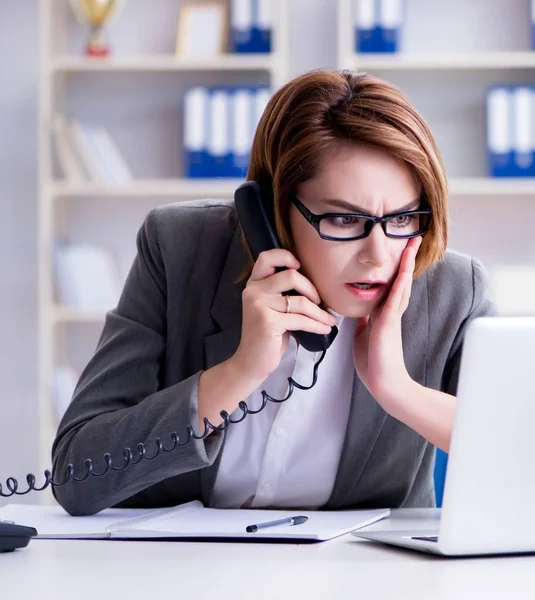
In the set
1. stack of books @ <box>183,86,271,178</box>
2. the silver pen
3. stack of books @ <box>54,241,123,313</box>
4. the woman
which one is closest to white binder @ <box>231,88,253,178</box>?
stack of books @ <box>183,86,271,178</box>

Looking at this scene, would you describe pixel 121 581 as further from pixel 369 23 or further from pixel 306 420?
pixel 369 23

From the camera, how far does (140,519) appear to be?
125 cm

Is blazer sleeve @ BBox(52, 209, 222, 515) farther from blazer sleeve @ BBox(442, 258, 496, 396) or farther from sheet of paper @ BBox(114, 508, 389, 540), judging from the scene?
blazer sleeve @ BBox(442, 258, 496, 396)

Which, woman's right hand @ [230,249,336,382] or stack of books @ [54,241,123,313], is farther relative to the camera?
stack of books @ [54,241,123,313]

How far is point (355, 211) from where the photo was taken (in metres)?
1.29

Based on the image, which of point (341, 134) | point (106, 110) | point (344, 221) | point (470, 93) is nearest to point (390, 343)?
point (344, 221)

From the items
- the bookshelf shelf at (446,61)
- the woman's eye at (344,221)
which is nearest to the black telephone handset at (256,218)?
the woman's eye at (344,221)

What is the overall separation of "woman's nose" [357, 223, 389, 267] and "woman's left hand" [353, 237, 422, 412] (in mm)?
60

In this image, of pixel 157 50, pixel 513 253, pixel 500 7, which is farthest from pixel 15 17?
pixel 513 253

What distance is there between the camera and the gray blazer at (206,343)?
148cm

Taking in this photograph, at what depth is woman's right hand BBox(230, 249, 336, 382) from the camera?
4.36ft

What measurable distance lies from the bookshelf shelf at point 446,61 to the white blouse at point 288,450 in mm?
2181

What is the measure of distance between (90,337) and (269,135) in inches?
99.0

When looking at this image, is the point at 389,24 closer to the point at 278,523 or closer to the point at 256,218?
the point at 256,218
